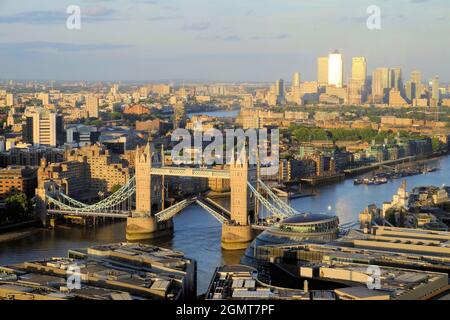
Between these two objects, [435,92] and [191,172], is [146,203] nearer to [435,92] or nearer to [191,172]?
[191,172]

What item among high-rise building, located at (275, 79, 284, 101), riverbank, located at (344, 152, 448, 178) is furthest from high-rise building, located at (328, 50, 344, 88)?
riverbank, located at (344, 152, 448, 178)

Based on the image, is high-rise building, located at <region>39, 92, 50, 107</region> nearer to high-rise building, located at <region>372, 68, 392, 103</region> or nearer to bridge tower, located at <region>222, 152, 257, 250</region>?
high-rise building, located at <region>372, 68, 392, 103</region>

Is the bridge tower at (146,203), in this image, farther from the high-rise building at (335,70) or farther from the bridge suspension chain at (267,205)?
the high-rise building at (335,70)

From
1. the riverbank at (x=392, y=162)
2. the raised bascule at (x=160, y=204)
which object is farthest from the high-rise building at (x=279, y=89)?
the raised bascule at (x=160, y=204)

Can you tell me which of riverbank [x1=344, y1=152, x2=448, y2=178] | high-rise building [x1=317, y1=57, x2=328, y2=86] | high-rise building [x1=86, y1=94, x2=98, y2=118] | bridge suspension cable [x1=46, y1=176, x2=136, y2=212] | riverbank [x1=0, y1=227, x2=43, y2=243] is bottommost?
riverbank [x1=344, y1=152, x2=448, y2=178]

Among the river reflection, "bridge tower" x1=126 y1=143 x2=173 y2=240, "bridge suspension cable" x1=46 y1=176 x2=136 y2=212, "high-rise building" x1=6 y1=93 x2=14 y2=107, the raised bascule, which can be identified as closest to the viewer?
the river reflection


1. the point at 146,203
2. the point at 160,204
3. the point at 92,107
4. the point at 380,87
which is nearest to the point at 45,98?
the point at 92,107

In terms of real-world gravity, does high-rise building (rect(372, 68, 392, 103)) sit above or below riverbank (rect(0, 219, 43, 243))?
above
